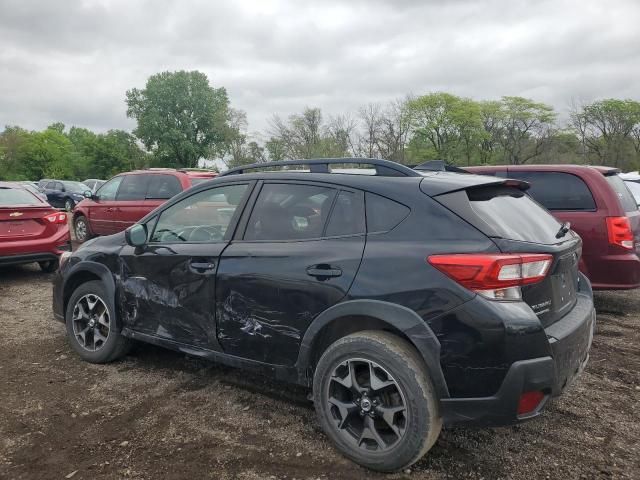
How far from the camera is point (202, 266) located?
3459 millimetres

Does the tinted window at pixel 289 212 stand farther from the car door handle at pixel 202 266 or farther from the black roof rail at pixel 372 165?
the car door handle at pixel 202 266

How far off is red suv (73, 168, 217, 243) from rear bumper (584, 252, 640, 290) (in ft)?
20.2

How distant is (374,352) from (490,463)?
94 cm

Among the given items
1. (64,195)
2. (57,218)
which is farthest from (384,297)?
(64,195)

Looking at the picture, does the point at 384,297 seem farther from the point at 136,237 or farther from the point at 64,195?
the point at 64,195

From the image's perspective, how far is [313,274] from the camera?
114 inches

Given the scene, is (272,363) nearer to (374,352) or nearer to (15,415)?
(374,352)

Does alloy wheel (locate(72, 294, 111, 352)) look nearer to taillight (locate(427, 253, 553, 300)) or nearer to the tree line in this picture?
taillight (locate(427, 253, 553, 300))

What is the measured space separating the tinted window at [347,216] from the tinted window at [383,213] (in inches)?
2.0

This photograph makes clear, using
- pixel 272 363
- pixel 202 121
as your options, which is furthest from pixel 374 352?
pixel 202 121

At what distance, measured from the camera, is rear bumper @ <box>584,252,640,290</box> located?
5.19m

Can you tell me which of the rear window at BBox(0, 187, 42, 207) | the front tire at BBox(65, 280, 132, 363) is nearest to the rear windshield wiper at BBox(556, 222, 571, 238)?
the front tire at BBox(65, 280, 132, 363)

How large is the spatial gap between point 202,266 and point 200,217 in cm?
54

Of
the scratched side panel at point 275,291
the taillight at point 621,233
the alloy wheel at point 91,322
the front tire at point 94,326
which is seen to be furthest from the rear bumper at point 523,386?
the taillight at point 621,233
